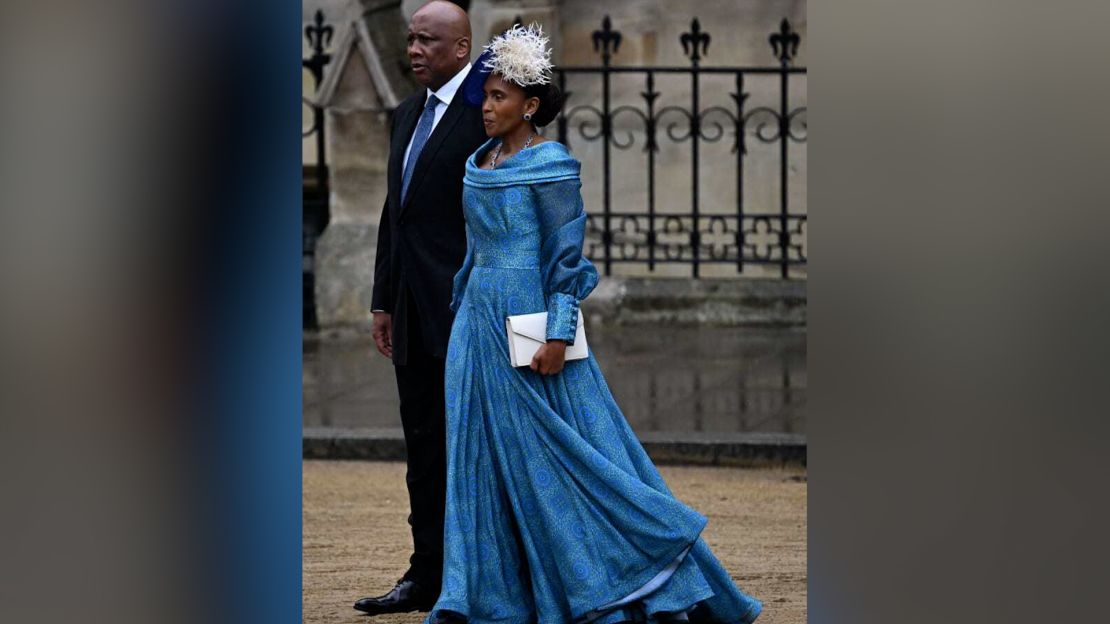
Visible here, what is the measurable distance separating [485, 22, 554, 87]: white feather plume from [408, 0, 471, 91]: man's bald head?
0.51 meters

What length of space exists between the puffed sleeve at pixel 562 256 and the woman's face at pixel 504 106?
0.21 metres

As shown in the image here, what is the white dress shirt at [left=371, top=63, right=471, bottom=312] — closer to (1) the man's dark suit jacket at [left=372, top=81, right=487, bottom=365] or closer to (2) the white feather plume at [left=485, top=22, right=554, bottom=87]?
(1) the man's dark suit jacket at [left=372, top=81, right=487, bottom=365]

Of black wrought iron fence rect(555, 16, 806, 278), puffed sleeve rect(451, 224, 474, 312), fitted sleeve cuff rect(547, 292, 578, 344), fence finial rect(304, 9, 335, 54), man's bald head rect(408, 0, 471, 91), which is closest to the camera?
fitted sleeve cuff rect(547, 292, 578, 344)

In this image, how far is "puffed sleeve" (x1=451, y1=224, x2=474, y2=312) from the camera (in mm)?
6301

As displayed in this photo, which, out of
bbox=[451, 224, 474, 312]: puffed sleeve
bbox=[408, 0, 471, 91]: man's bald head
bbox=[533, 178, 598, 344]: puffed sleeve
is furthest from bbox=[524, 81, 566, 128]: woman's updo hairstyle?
bbox=[408, 0, 471, 91]: man's bald head

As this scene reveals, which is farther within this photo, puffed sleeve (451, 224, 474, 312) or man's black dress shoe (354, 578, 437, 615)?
man's black dress shoe (354, 578, 437, 615)
